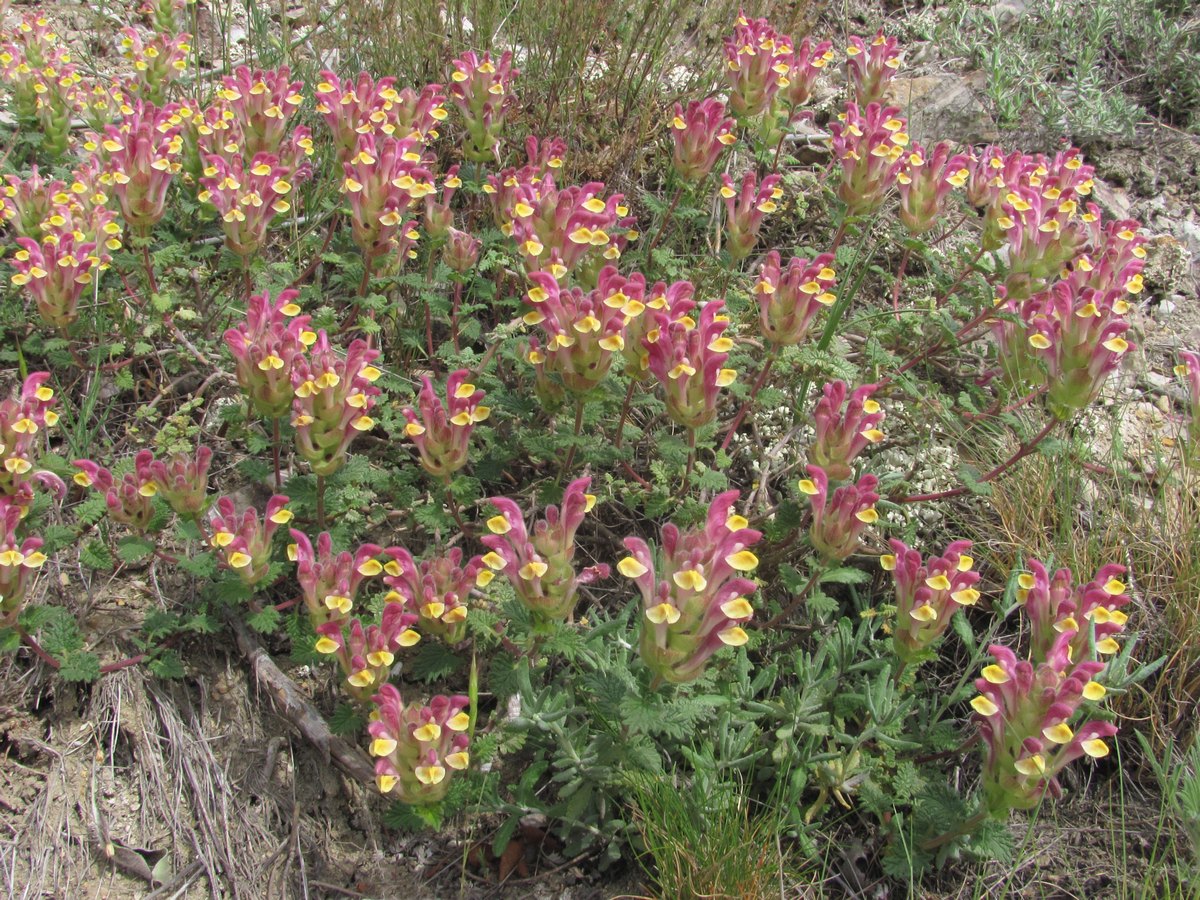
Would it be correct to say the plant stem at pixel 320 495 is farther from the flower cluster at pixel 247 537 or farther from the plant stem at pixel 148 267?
the plant stem at pixel 148 267

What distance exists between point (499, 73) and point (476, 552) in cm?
211

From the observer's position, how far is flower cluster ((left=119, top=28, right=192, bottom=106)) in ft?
14.6

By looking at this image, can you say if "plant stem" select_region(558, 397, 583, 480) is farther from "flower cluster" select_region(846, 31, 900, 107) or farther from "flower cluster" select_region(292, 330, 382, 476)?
"flower cluster" select_region(846, 31, 900, 107)

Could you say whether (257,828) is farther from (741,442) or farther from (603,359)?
(741,442)

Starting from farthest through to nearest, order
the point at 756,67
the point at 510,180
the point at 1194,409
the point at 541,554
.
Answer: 1. the point at 756,67
2. the point at 510,180
3. the point at 1194,409
4. the point at 541,554

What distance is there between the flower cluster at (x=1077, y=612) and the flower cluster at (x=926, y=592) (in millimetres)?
173

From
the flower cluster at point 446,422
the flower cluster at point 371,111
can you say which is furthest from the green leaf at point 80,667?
the flower cluster at point 371,111

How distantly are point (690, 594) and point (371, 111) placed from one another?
2.58m

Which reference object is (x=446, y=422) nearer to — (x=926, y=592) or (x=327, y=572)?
(x=327, y=572)

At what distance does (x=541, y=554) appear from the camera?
2645 mm

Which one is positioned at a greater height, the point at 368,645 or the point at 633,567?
the point at 633,567

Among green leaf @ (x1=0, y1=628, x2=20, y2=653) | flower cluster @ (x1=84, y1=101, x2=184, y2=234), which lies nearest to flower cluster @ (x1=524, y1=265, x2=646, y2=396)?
flower cluster @ (x1=84, y1=101, x2=184, y2=234)

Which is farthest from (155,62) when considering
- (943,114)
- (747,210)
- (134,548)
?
(943,114)

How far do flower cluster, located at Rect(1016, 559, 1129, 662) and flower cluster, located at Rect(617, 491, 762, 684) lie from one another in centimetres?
96
